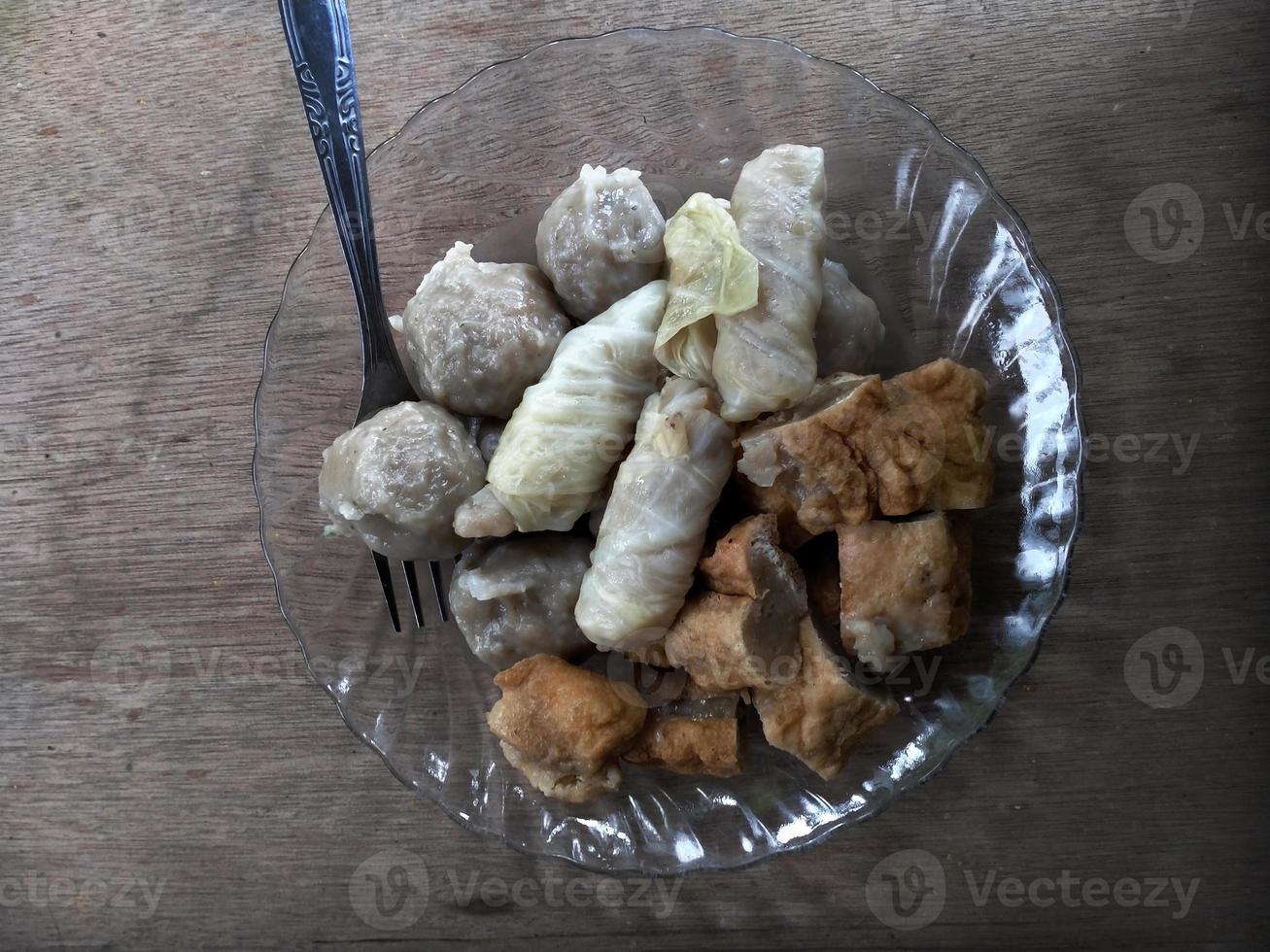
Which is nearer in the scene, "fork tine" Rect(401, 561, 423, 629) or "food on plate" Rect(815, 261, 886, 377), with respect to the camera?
"food on plate" Rect(815, 261, 886, 377)

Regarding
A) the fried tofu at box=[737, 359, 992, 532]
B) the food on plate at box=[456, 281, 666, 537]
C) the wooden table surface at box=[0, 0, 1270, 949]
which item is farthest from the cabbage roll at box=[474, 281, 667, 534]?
the wooden table surface at box=[0, 0, 1270, 949]

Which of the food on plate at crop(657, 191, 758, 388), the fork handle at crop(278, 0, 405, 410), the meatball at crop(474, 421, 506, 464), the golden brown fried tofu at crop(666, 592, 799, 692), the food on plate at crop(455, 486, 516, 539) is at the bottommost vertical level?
the golden brown fried tofu at crop(666, 592, 799, 692)

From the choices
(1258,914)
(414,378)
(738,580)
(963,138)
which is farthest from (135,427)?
(1258,914)

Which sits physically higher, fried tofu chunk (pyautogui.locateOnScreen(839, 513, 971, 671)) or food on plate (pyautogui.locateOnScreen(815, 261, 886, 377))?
food on plate (pyautogui.locateOnScreen(815, 261, 886, 377))

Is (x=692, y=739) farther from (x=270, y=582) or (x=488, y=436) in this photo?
(x=270, y=582)

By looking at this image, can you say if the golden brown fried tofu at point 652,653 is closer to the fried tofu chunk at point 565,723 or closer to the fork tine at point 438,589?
the fried tofu chunk at point 565,723

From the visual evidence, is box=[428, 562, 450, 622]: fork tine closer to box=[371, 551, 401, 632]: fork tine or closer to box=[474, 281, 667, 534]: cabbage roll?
box=[371, 551, 401, 632]: fork tine

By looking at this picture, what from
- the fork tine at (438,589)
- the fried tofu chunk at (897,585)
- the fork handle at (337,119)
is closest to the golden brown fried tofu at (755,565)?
the fried tofu chunk at (897,585)

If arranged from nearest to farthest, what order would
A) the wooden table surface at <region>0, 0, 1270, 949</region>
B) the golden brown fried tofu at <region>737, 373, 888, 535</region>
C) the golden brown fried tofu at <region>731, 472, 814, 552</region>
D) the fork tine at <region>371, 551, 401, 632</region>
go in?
the golden brown fried tofu at <region>737, 373, 888, 535</region> < the golden brown fried tofu at <region>731, 472, 814, 552</region> < the fork tine at <region>371, 551, 401, 632</region> < the wooden table surface at <region>0, 0, 1270, 949</region>
